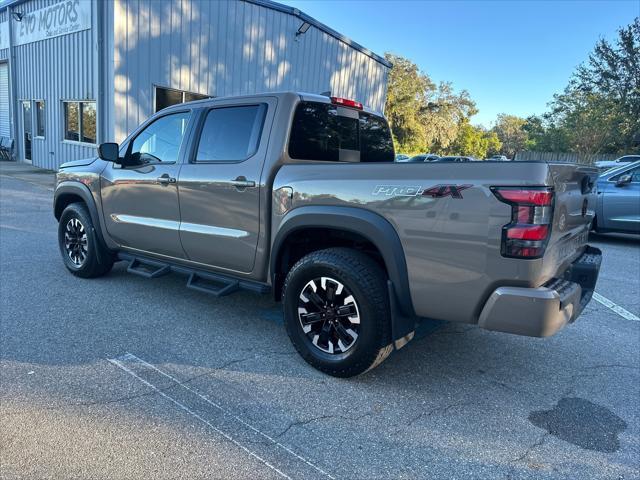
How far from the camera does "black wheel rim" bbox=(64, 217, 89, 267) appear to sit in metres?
A: 5.43

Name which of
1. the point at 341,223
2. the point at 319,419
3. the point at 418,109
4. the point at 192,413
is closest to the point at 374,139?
the point at 341,223

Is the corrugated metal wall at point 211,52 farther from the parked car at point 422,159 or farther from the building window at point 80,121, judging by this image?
the parked car at point 422,159

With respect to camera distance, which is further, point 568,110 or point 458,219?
point 568,110

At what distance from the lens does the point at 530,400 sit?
322 cm

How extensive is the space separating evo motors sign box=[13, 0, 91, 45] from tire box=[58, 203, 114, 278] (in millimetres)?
10842

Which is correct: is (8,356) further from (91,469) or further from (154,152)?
(154,152)

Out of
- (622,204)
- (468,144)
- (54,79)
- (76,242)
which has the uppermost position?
(468,144)

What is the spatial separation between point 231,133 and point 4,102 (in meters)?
21.3

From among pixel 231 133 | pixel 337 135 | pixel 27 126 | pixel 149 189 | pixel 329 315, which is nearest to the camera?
pixel 329 315

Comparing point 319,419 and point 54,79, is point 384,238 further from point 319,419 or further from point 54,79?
point 54,79

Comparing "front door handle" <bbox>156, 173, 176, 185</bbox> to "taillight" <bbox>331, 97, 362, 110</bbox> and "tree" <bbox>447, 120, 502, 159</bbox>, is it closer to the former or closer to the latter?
"taillight" <bbox>331, 97, 362, 110</bbox>

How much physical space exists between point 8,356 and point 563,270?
154 inches

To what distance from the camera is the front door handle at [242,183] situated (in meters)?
3.73

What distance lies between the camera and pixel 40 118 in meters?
17.6
